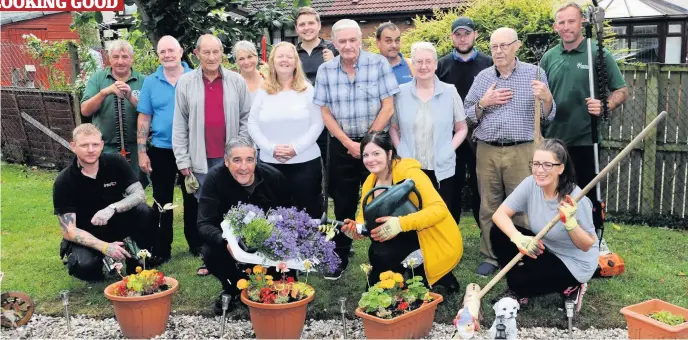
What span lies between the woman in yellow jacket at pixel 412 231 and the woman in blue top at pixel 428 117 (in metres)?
0.47

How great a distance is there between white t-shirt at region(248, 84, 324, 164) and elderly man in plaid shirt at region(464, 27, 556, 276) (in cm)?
122

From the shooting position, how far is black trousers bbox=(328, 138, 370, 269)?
4.94 meters

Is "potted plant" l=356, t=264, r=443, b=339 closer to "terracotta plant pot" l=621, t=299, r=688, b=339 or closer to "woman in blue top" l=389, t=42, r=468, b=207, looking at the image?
"terracotta plant pot" l=621, t=299, r=688, b=339

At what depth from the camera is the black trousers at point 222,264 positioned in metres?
4.20

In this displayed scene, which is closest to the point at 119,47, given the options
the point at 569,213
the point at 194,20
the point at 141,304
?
the point at 194,20

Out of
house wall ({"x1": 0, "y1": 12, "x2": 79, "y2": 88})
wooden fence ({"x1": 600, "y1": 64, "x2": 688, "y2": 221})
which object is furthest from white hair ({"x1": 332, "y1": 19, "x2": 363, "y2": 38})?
house wall ({"x1": 0, "y1": 12, "x2": 79, "y2": 88})

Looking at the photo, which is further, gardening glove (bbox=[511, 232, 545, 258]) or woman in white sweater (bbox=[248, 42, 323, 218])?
Result: woman in white sweater (bbox=[248, 42, 323, 218])

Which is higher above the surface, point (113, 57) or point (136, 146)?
point (113, 57)

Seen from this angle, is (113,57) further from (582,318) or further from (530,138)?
(582,318)

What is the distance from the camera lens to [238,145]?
13.7 ft

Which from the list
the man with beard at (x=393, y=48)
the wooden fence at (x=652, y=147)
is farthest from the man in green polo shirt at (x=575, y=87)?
the wooden fence at (x=652, y=147)

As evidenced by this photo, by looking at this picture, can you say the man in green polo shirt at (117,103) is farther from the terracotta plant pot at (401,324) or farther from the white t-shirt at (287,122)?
the terracotta plant pot at (401,324)

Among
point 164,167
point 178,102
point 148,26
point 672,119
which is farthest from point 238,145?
point 672,119

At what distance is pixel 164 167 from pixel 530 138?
2962mm
